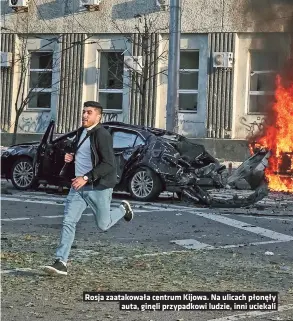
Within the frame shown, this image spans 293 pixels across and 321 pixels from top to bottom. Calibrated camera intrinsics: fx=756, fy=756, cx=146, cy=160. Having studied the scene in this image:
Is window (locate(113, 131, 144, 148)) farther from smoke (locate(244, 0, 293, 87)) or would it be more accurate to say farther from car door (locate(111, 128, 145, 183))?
smoke (locate(244, 0, 293, 87))

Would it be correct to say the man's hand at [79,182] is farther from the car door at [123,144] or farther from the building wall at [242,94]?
the building wall at [242,94]

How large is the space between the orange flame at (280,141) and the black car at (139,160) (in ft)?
7.66

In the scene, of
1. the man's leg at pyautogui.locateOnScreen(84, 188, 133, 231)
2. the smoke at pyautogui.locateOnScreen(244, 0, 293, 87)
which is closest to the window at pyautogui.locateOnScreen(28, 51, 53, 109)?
the smoke at pyautogui.locateOnScreen(244, 0, 293, 87)

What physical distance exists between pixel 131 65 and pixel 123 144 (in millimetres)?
11849

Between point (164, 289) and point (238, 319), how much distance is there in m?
1.24

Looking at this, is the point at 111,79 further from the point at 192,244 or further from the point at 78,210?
the point at 78,210

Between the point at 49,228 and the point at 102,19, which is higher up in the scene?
the point at 102,19

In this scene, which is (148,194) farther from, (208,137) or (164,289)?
(208,137)

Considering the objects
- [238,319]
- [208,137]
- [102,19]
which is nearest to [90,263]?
[238,319]

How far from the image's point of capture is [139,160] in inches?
632

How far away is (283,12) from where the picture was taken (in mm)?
20938

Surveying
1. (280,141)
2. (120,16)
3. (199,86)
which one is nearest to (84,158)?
(280,141)

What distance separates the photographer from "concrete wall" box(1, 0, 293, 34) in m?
26.6
